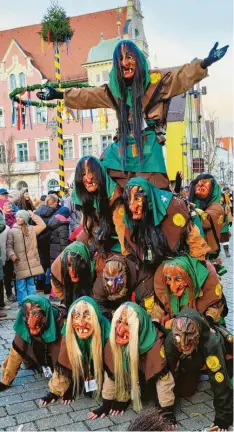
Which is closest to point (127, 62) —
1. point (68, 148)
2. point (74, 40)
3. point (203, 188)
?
point (203, 188)

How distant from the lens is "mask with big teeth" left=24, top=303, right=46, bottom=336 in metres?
3.87

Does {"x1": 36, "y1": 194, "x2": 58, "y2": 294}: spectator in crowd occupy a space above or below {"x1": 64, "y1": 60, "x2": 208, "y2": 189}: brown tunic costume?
below

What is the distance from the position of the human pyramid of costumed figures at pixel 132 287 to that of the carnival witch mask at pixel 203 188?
74 centimetres

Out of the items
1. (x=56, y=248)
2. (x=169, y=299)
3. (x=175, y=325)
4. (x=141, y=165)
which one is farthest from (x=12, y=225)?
(x=175, y=325)

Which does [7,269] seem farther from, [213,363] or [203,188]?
[213,363]

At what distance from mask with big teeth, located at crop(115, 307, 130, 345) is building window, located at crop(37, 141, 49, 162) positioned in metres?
31.5

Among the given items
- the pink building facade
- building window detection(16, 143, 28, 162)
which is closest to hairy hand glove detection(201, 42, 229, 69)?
the pink building facade

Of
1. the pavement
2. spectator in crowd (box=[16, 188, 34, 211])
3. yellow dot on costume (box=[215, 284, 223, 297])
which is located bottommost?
the pavement

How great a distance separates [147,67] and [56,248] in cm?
387

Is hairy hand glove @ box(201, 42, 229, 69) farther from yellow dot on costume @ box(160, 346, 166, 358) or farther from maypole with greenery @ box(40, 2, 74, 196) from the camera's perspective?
maypole with greenery @ box(40, 2, 74, 196)

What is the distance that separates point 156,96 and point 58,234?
366cm

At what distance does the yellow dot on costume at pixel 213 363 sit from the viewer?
331 cm

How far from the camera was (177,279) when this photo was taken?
147 inches

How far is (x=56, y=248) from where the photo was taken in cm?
748
